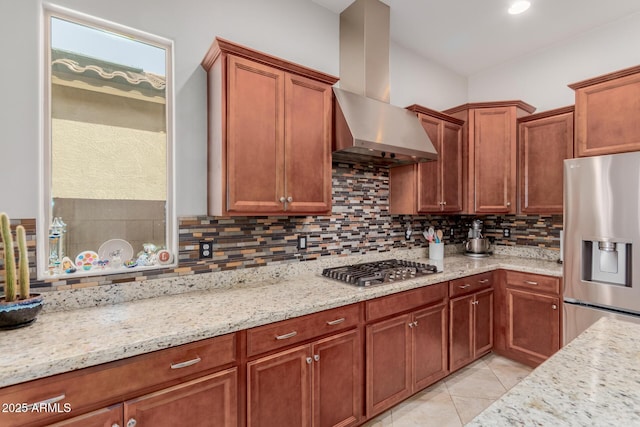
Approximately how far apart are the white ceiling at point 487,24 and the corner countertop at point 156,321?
2280mm

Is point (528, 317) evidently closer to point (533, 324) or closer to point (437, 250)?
point (533, 324)

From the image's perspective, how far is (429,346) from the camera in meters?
2.37

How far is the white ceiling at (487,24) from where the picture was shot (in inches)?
103

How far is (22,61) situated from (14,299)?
45.4 inches

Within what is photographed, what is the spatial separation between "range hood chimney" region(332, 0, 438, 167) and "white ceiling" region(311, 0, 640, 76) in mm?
185

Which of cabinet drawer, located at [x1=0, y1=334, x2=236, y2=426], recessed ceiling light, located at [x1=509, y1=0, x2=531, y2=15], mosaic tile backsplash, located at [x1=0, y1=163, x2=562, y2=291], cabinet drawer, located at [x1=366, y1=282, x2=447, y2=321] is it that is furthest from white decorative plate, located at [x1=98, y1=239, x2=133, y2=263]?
recessed ceiling light, located at [x1=509, y1=0, x2=531, y2=15]

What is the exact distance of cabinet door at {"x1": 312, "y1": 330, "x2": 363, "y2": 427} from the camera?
1.72 meters

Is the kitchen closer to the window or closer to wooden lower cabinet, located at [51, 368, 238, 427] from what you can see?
the window

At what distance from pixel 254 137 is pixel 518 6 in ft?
8.34

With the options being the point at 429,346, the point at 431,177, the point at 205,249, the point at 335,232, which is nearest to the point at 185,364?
the point at 205,249

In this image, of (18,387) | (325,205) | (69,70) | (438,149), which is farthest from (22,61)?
(438,149)

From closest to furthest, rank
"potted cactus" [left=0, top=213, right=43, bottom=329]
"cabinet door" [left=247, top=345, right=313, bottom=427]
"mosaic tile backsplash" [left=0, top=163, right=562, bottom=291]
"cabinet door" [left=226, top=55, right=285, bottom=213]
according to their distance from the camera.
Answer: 1. "potted cactus" [left=0, top=213, right=43, bottom=329]
2. "cabinet door" [left=247, top=345, right=313, bottom=427]
3. "cabinet door" [left=226, top=55, right=285, bottom=213]
4. "mosaic tile backsplash" [left=0, top=163, right=562, bottom=291]

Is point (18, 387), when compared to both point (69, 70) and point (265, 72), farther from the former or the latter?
point (265, 72)

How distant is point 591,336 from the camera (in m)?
1.18
